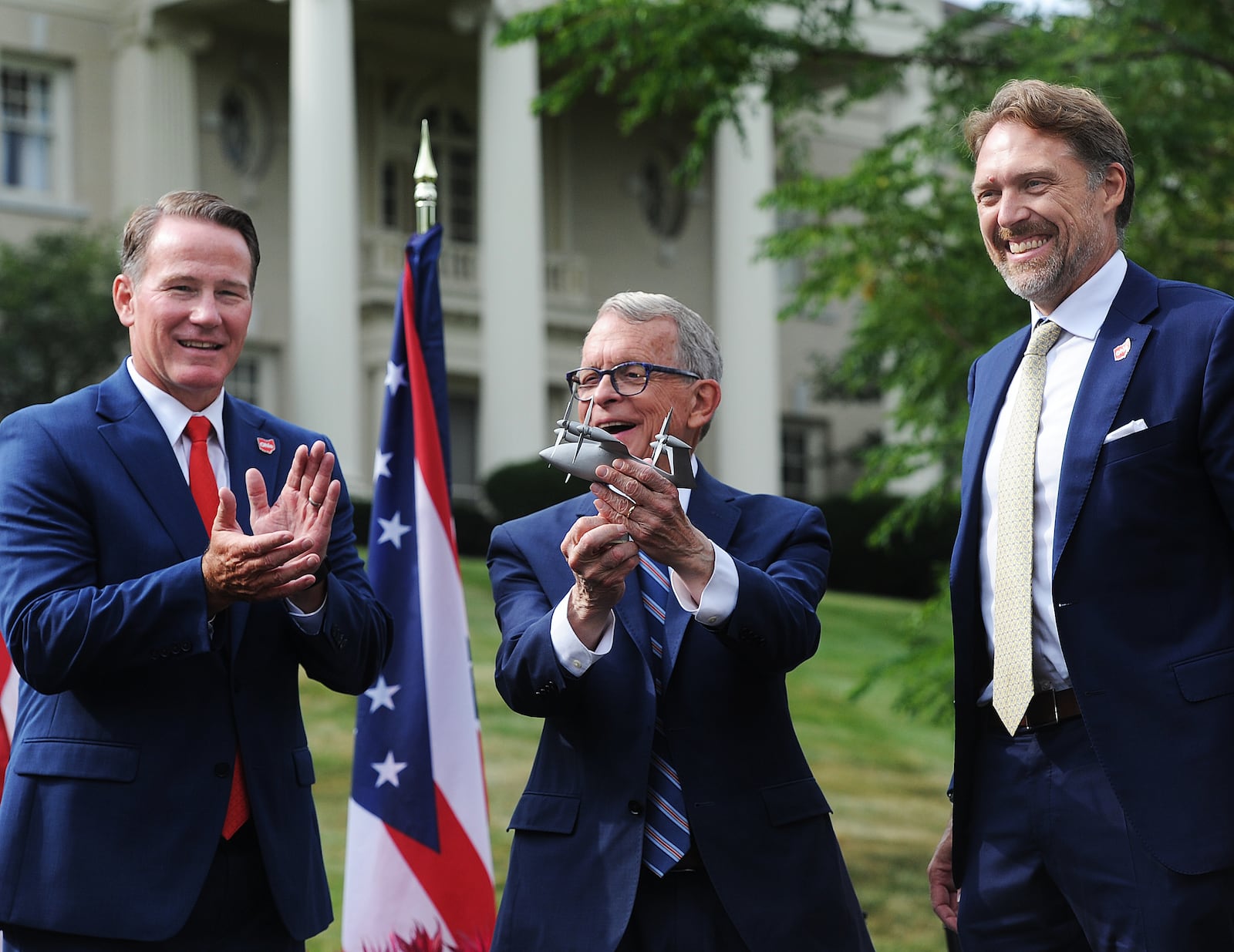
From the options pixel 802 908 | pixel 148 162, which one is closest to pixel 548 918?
pixel 802 908

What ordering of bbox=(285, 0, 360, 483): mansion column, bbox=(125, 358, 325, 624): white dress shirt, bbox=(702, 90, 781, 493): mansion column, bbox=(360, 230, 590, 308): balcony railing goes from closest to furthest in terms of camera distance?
bbox=(125, 358, 325, 624): white dress shirt < bbox=(285, 0, 360, 483): mansion column < bbox=(360, 230, 590, 308): balcony railing < bbox=(702, 90, 781, 493): mansion column

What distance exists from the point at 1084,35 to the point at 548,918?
311 inches

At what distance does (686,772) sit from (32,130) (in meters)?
21.8

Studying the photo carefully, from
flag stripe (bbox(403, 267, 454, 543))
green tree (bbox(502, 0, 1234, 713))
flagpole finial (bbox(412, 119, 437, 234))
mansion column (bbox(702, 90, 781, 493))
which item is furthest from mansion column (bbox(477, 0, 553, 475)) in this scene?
flagpole finial (bbox(412, 119, 437, 234))

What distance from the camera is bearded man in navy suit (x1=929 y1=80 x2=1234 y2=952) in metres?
3.50

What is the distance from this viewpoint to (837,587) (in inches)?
1001

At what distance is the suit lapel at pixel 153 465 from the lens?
383 cm

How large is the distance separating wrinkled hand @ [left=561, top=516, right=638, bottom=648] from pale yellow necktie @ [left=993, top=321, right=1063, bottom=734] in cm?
89

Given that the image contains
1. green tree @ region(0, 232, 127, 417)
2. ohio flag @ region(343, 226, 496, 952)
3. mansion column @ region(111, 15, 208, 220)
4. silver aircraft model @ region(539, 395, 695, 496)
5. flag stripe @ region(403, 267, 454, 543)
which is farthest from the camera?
mansion column @ region(111, 15, 208, 220)

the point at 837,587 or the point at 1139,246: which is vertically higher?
the point at 1139,246

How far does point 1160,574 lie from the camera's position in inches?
141

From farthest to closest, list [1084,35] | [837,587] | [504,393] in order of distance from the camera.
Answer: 1. [837,587]
2. [504,393]
3. [1084,35]

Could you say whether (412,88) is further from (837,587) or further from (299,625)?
(299,625)

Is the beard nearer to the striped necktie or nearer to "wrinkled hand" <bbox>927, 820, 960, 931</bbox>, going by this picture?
the striped necktie
